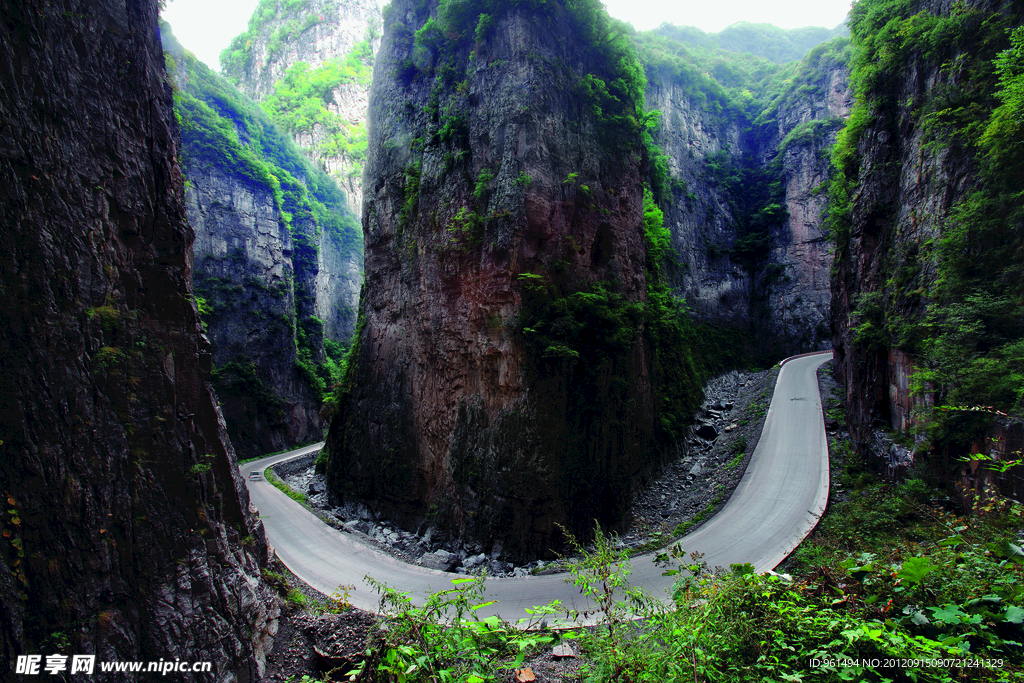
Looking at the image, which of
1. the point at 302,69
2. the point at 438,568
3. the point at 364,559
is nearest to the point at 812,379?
the point at 438,568

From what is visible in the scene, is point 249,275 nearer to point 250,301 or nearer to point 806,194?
point 250,301

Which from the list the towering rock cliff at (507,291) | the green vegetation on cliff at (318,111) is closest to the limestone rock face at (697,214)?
the towering rock cliff at (507,291)

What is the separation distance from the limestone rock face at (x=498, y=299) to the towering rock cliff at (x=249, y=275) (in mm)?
14554

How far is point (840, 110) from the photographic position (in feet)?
112

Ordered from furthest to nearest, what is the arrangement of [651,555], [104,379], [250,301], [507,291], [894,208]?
[250,301] → [507,291] → [894,208] → [651,555] → [104,379]

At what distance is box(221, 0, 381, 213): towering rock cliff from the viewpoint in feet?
156

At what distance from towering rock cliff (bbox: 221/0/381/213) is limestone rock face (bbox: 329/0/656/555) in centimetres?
3535

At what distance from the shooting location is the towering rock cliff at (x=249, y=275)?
89.8 feet

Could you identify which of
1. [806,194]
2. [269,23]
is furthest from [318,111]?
[806,194]

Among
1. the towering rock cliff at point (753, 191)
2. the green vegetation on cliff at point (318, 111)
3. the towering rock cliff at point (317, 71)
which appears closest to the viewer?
the towering rock cliff at point (753, 191)

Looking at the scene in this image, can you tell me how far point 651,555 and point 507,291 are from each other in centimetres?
894

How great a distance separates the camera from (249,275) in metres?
29.4

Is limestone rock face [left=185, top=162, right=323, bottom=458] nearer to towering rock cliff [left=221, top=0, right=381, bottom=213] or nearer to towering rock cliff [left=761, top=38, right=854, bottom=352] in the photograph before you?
towering rock cliff [left=221, top=0, right=381, bottom=213]

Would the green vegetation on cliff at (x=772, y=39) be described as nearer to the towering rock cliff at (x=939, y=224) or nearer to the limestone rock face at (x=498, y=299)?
the towering rock cliff at (x=939, y=224)
